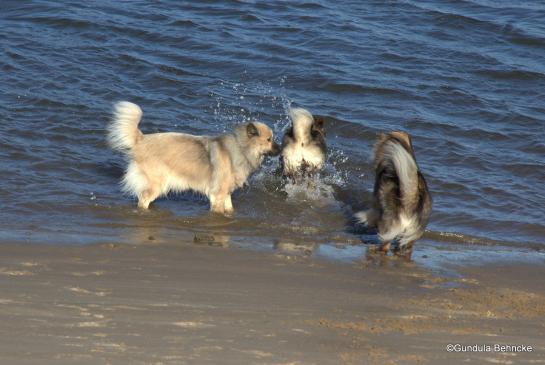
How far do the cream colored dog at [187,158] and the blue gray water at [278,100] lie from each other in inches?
8.7

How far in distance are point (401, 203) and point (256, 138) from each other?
2004 mm

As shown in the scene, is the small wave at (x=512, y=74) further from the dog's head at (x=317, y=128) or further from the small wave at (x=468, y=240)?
the small wave at (x=468, y=240)

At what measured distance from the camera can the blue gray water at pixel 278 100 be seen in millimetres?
8406

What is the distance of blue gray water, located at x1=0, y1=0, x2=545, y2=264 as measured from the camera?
841 centimetres

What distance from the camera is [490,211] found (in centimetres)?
918

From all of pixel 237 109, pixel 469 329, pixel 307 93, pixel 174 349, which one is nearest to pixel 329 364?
pixel 174 349

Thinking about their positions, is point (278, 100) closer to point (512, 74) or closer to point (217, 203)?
point (512, 74)

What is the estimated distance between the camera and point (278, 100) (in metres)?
12.6

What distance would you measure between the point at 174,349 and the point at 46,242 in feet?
7.85

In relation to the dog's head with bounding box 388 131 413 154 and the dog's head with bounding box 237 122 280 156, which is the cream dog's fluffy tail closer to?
the dog's head with bounding box 237 122 280 156

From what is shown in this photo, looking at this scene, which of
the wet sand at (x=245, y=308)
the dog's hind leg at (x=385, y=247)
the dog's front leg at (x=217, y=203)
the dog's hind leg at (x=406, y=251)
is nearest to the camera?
the wet sand at (x=245, y=308)

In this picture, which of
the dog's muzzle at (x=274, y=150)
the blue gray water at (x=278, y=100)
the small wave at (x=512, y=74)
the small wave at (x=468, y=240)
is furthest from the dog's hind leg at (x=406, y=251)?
the small wave at (x=512, y=74)

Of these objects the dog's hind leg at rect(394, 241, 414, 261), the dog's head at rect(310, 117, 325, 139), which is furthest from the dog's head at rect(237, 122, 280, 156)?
the dog's hind leg at rect(394, 241, 414, 261)

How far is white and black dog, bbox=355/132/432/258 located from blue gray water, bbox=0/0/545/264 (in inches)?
19.4
